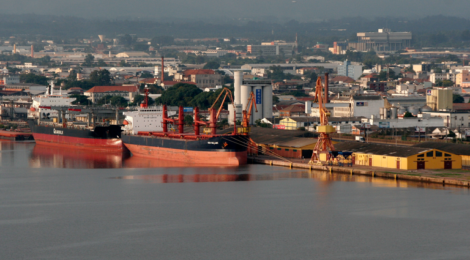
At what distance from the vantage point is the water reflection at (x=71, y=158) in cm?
2420

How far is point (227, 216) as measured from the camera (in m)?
15.9

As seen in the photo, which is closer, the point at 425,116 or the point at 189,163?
the point at 189,163

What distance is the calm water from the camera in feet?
44.2

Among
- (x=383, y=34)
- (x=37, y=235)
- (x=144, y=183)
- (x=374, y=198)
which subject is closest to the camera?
(x=37, y=235)

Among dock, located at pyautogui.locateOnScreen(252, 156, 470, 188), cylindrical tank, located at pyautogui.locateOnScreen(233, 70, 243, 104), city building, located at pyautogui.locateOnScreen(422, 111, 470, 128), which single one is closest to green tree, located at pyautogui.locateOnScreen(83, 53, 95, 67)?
cylindrical tank, located at pyautogui.locateOnScreen(233, 70, 243, 104)

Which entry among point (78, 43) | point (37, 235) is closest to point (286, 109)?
point (37, 235)

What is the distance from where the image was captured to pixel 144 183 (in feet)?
65.8

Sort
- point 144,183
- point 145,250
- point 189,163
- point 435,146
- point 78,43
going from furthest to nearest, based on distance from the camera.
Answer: point 78,43 < point 189,163 < point 435,146 < point 144,183 < point 145,250

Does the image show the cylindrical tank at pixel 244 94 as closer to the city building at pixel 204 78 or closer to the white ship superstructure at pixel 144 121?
the white ship superstructure at pixel 144 121

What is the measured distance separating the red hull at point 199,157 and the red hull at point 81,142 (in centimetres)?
281

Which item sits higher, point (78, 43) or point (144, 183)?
point (78, 43)

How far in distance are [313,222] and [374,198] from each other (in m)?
2.56

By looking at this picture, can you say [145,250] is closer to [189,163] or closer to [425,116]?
[189,163]

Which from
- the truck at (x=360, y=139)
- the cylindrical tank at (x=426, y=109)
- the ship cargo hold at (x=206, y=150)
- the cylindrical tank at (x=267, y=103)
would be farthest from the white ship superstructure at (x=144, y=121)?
the cylindrical tank at (x=426, y=109)
